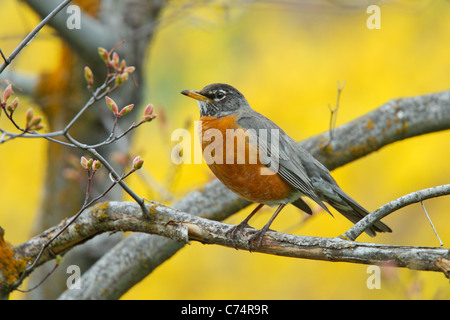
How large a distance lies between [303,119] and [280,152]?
121 inches

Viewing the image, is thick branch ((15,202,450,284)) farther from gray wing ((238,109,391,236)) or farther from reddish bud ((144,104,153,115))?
reddish bud ((144,104,153,115))

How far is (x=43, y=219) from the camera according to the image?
5.55m

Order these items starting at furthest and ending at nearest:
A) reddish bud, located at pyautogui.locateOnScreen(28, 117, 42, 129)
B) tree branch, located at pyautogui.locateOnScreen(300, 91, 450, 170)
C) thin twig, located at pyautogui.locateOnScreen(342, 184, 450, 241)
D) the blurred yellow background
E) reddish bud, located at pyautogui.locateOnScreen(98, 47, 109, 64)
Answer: the blurred yellow background < tree branch, located at pyautogui.locateOnScreen(300, 91, 450, 170) < reddish bud, located at pyautogui.locateOnScreen(98, 47, 109, 64) < thin twig, located at pyautogui.locateOnScreen(342, 184, 450, 241) < reddish bud, located at pyautogui.locateOnScreen(28, 117, 42, 129)

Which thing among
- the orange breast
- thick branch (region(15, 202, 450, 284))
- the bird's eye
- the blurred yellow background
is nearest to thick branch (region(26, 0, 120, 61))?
the blurred yellow background

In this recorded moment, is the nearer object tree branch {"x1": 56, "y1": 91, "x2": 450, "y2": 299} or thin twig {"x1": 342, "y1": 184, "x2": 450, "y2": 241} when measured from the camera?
thin twig {"x1": 342, "y1": 184, "x2": 450, "y2": 241}

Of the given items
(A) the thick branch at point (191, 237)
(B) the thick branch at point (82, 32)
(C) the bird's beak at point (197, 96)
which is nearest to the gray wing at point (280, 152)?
(C) the bird's beak at point (197, 96)

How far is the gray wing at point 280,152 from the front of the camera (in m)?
3.76

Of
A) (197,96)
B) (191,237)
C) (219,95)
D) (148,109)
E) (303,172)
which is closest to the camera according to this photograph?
(148,109)

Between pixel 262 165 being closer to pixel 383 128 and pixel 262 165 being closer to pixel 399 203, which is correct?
pixel 383 128

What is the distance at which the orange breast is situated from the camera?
364 cm

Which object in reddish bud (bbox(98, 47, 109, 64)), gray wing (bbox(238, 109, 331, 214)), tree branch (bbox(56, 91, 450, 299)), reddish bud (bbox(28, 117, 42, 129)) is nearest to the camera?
reddish bud (bbox(28, 117, 42, 129))

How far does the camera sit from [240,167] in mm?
3637

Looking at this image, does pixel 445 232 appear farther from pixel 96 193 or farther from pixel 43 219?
pixel 43 219

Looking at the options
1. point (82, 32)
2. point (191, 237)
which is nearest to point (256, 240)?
point (191, 237)
